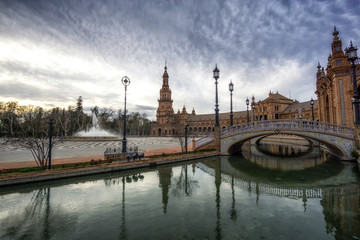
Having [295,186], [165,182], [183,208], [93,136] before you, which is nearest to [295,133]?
[295,186]

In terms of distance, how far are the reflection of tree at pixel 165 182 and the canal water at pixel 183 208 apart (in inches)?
2.4

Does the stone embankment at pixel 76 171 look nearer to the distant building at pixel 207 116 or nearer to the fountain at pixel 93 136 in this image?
the fountain at pixel 93 136

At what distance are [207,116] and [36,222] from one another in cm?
11077

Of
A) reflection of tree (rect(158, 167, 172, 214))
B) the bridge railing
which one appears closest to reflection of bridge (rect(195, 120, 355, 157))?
the bridge railing

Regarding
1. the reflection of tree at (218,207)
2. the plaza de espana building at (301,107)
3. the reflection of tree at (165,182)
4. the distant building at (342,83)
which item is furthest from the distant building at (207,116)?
the reflection of tree at (218,207)

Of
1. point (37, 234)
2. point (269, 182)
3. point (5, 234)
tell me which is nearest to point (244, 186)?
point (269, 182)

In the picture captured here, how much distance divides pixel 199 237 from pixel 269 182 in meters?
7.55

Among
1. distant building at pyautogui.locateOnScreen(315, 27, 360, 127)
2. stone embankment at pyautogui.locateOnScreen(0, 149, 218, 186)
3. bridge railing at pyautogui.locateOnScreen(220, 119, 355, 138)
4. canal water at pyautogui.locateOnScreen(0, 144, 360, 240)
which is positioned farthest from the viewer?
distant building at pyautogui.locateOnScreen(315, 27, 360, 127)

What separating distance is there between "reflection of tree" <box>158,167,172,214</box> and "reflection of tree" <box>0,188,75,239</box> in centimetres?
363

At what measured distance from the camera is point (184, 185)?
10.0 m

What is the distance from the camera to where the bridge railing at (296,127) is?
639 inches

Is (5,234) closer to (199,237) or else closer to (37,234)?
(37,234)

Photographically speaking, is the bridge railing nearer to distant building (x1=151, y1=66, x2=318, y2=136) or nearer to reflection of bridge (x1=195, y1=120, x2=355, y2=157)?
reflection of bridge (x1=195, y1=120, x2=355, y2=157)

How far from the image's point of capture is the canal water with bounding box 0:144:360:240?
16.9 ft
